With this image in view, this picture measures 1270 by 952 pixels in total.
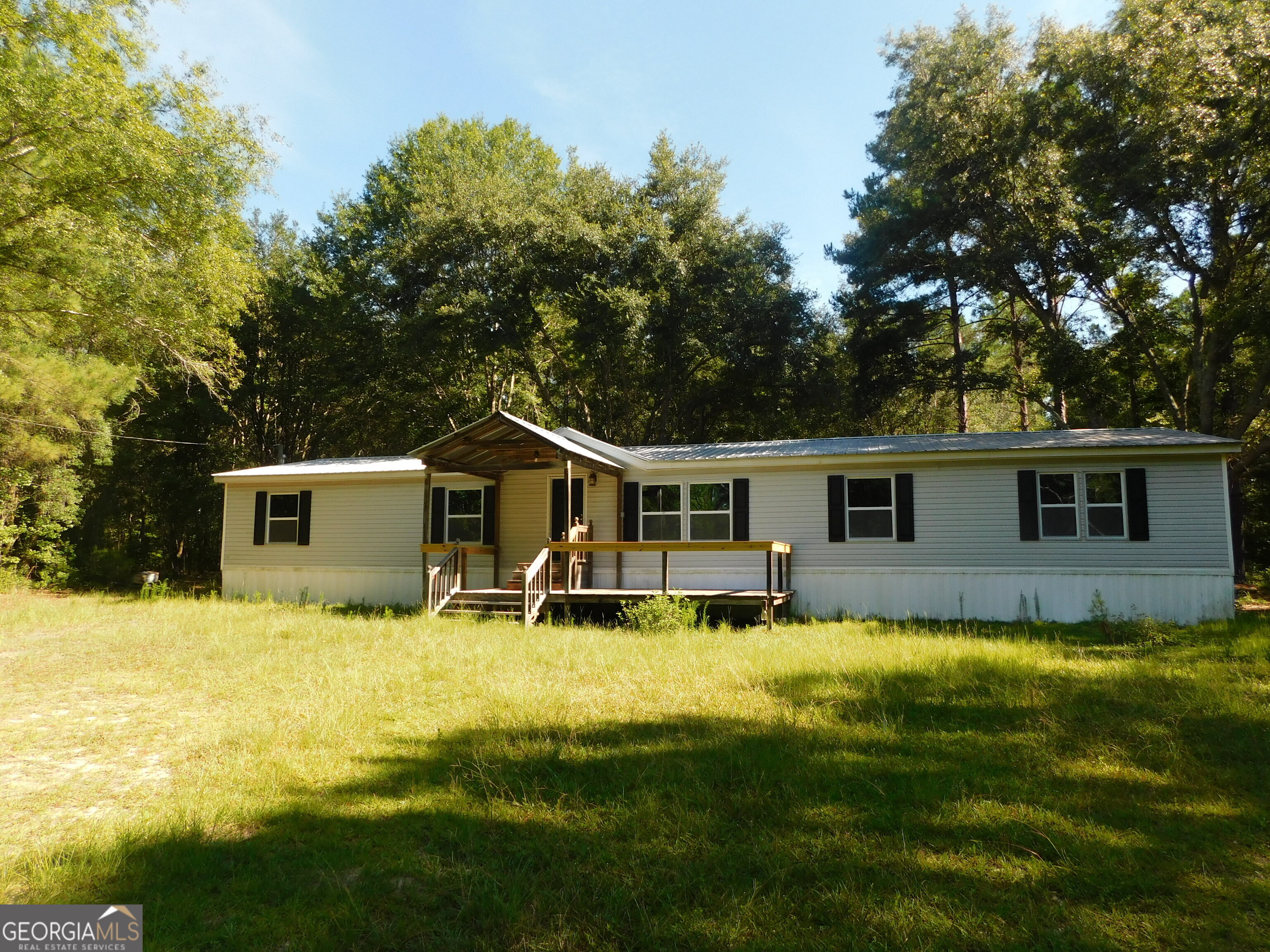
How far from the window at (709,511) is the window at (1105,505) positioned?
6.19 metres

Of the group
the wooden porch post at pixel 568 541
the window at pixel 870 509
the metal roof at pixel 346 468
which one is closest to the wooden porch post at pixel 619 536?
the wooden porch post at pixel 568 541

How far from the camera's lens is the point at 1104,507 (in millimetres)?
12281

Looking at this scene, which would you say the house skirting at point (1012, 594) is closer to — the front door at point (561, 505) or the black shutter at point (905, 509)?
the black shutter at point (905, 509)

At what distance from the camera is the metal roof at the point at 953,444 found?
11844 mm

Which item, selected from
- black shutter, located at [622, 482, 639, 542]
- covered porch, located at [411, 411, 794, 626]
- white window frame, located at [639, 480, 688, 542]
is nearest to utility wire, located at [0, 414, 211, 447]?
covered porch, located at [411, 411, 794, 626]

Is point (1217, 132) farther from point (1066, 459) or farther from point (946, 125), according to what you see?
point (1066, 459)

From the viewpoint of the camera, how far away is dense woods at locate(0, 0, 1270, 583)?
14.0m

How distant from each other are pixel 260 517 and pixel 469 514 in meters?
5.62

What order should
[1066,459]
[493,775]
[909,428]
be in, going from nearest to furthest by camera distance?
[493,775], [1066,459], [909,428]

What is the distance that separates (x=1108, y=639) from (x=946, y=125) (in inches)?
580

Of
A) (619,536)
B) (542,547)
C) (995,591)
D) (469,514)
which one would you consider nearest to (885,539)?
(995,591)

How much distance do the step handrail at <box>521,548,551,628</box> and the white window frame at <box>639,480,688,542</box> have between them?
207 centimetres

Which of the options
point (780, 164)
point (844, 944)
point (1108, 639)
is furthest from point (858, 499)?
point (844, 944)

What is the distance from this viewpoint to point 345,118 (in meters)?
15.7
